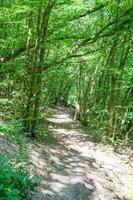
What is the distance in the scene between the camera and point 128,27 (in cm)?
1315

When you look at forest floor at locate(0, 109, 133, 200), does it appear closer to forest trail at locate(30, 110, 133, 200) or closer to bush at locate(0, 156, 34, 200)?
forest trail at locate(30, 110, 133, 200)

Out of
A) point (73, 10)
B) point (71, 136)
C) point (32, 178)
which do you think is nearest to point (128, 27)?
point (73, 10)

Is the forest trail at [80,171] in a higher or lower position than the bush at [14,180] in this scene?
lower

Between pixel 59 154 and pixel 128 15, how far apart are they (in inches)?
211

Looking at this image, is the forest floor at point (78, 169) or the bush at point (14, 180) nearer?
the bush at point (14, 180)

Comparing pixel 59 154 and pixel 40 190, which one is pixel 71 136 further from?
pixel 40 190

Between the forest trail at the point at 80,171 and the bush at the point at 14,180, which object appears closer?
the bush at the point at 14,180

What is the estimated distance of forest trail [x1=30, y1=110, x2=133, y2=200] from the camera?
8.70 m

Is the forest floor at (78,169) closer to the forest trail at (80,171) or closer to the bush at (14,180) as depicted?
the forest trail at (80,171)

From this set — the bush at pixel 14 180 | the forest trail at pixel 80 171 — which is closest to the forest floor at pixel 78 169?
the forest trail at pixel 80 171

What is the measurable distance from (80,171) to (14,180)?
12.3 ft

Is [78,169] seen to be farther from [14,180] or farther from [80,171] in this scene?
[14,180]

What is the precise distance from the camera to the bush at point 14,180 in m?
6.01

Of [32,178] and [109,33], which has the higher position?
[109,33]
